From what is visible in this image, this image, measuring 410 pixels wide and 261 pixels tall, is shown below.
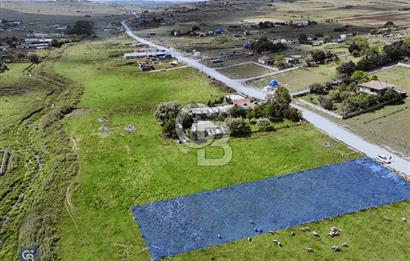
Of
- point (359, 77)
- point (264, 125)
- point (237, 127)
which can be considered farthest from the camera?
point (359, 77)

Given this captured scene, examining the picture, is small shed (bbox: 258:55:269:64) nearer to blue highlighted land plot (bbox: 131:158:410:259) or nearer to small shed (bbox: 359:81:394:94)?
small shed (bbox: 359:81:394:94)

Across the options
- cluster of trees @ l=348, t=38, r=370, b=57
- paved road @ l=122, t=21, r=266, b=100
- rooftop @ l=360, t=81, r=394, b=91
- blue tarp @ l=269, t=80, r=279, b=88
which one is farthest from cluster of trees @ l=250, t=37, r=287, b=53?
rooftop @ l=360, t=81, r=394, b=91

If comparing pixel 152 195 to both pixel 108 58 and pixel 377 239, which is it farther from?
pixel 108 58

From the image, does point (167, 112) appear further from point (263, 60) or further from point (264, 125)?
point (263, 60)

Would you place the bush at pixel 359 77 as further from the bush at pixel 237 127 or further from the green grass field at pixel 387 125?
the bush at pixel 237 127

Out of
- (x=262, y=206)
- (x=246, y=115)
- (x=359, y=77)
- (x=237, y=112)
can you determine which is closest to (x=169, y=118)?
(x=237, y=112)

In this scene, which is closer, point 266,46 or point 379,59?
point 379,59
